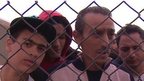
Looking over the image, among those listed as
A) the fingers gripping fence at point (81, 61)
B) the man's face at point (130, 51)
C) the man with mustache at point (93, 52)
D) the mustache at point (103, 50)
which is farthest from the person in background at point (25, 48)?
the man's face at point (130, 51)

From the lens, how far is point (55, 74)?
2955mm

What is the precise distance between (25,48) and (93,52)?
46 centimetres

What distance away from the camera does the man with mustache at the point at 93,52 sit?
9.13ft

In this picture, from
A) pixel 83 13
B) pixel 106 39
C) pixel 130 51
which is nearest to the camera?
pixel 106 39

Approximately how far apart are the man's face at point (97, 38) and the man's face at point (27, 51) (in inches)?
11.8

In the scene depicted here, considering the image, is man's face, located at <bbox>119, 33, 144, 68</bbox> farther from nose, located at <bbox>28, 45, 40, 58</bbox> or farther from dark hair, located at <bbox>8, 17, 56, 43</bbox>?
nose, located at <bbox>28, 45, 40, 58</bbox>

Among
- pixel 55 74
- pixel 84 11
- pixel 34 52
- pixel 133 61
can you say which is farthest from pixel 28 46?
pixel 133 61

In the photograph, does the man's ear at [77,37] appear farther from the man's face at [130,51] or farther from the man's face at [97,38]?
the man's face at [130,51]

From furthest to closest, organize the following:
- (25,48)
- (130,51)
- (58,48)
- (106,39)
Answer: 1. (130,51)
2. (58,48)
3. (25,48)
4. (106,39)

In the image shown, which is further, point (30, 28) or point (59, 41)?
point (59, 41)

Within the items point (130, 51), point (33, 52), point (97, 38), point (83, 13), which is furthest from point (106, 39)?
point (130, 51)

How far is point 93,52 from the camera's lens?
9.32 feet

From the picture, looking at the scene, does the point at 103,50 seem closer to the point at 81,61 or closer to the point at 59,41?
the point at 81,61

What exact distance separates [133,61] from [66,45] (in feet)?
1.94
